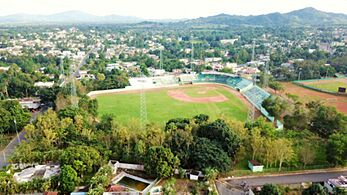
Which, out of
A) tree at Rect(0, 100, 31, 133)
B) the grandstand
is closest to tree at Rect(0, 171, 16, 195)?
tree at Rect(0, 100, 31, 133)

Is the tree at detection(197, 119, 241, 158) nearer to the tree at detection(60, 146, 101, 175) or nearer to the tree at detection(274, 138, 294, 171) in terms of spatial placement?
the tree at detection(274, 138, 294, 171)

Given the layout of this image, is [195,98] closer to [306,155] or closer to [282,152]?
[306,155]

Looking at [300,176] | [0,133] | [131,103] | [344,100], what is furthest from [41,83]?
[344,100]

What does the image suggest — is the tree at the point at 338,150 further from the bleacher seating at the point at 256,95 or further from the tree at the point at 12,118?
the tree at the point at 12,118

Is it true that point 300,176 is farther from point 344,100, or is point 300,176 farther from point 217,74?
point 217,74

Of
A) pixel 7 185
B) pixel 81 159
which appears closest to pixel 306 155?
pixel 81 159

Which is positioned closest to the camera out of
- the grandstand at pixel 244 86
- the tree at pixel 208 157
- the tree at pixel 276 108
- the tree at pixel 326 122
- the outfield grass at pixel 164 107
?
the tree at pixel 208 157

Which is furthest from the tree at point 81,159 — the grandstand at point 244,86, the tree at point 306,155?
the grandstand at point 244,86
